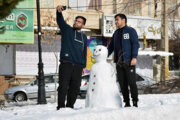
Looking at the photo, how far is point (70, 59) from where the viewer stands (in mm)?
6410

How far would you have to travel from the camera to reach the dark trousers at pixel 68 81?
6.38m

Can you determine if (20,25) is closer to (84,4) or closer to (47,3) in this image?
(47,3)

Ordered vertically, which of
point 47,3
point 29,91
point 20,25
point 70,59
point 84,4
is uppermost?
point 84,4

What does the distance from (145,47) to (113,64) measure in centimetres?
2005

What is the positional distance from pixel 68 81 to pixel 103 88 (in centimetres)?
65

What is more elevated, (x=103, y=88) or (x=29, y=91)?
(x=103, y=88)

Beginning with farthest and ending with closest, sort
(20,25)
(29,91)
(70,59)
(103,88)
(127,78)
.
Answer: (20,25) → (29,91) → (127,78) → (70,59) → (103,88)

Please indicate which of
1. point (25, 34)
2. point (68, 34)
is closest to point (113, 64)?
point (68, 34)

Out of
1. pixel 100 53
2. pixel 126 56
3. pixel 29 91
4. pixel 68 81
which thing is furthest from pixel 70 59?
pixel 29 91

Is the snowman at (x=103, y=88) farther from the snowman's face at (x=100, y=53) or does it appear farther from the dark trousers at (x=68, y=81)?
the dark trousers at (x=68, y=81)

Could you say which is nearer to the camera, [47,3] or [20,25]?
[20,25]

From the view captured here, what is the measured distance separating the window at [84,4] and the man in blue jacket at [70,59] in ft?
59.2

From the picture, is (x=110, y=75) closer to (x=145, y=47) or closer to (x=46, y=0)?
(x=46, y=0)

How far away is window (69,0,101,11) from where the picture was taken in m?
24.8
